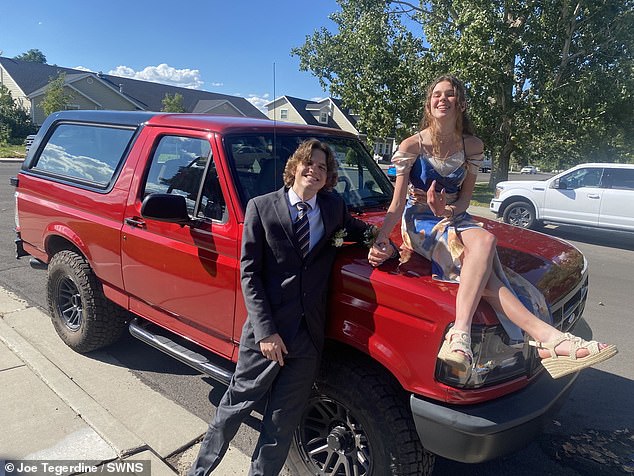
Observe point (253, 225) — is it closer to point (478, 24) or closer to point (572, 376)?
point (572, 376)

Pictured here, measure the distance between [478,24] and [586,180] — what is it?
5835mm

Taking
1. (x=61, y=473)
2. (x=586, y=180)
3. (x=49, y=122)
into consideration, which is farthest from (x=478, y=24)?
(x=61, y=473)

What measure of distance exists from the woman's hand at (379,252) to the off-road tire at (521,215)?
→ 10.3m

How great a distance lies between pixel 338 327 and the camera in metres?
2.40

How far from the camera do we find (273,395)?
239 centimetres

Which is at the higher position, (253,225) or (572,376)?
(253,225)

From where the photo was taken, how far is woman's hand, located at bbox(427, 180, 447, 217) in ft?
8.47

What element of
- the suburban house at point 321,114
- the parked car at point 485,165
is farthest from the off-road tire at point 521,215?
the suburban house at point 321,114

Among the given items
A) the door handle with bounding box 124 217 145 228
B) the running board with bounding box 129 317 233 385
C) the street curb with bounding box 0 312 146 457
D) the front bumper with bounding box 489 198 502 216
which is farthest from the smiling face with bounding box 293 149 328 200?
the front bumper with bounding box 489 198 502 216

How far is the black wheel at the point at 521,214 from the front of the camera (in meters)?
11.6

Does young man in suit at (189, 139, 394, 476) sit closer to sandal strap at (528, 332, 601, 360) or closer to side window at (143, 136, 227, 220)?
side window at (143, 136, 227, 220)

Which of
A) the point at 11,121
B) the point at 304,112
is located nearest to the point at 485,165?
the point at 304,112

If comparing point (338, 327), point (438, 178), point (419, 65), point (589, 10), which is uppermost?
point (589, 10)

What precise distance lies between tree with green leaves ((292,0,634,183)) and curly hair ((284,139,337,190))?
13492 mm
